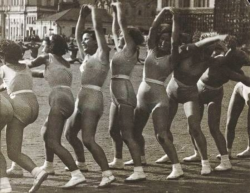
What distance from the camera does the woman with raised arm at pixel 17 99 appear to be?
7.47 metres

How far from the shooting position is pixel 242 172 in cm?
900

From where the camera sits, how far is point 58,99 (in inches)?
310

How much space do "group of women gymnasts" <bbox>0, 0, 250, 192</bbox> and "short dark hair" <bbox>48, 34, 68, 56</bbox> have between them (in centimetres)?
1

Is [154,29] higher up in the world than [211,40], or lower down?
higher up

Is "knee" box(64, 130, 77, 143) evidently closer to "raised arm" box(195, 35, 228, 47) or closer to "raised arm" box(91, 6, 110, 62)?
"raised arm" box(91, 6, 110, 62)

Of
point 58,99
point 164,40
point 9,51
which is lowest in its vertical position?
point 58,99

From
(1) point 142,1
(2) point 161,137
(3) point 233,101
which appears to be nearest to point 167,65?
(2) point 161,137

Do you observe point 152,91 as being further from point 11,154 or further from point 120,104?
point 11,154

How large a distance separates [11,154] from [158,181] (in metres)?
1.87

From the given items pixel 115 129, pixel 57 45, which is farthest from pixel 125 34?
pixel 115 129

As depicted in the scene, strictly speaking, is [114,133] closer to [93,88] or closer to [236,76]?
[93,88]

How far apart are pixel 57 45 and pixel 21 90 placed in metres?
0.75

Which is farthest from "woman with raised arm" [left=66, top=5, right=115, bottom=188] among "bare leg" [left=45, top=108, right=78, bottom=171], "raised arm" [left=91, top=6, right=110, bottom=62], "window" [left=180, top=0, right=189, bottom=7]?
"window" [left=180, top=0, right=189, bottom=7]

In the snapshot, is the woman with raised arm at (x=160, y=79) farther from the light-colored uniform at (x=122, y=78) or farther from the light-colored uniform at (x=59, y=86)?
the light-colored uniform at (x=59, y=86)
